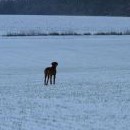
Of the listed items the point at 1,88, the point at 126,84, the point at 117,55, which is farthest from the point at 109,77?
the point at 117,55

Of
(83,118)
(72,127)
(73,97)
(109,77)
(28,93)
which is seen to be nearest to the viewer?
(72,127)

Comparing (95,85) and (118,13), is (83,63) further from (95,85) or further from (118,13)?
(118,13)

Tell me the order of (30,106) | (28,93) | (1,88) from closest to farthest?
(30,106) < (28,93) < (1,88)

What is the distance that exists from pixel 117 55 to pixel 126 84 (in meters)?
19.0

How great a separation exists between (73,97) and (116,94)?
1.61 metres

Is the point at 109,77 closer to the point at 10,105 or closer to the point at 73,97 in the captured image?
the point at 73,97

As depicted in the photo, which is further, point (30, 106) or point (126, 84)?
point (126, 84)

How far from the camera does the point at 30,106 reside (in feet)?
46.0

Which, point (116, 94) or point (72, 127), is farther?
point (116, 94)

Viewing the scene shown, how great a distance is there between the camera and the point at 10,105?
1428 centimetres

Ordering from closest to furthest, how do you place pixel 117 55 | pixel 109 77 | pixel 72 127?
pixel 72 127 < pixel 109 77 < pixel 117 55

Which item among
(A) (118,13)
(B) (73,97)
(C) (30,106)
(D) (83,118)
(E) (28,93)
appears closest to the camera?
(D) (83,118)

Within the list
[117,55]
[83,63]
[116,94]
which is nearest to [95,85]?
[116,94]

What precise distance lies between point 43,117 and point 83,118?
975 millimetres
